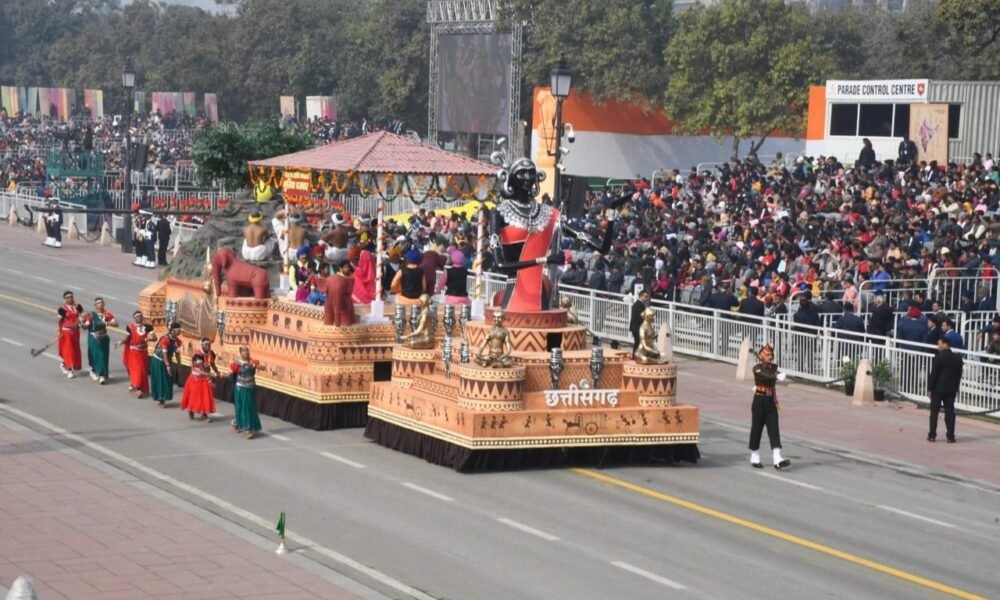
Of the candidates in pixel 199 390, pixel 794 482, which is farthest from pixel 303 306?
pixel 794 482

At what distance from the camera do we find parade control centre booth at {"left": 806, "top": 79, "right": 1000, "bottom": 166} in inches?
1837

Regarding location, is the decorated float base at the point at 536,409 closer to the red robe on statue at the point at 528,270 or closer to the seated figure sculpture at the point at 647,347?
the seated figure sculpture at the point at 647,347

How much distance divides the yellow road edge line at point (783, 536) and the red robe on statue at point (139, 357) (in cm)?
841

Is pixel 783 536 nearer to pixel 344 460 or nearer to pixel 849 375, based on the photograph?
pixel 344 460

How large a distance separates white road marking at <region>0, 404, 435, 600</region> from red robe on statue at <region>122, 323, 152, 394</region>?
7.02 feet

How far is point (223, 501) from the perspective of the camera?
18.4 metres

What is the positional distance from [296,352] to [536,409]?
4.98 metres

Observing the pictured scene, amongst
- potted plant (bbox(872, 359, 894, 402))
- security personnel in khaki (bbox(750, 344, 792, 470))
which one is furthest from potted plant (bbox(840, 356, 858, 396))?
security personnel in khaki (bbox(750, 344, 792, 470))

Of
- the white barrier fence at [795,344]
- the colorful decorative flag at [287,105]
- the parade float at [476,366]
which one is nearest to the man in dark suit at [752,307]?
the white barrier fence at [795,344]

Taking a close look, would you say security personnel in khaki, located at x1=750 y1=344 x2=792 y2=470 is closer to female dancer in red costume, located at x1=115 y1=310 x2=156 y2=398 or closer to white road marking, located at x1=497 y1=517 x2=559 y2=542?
white road marking, located at x1=497 y1=517 x2=559 y2=542

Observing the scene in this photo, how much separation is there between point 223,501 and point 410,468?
2.94m

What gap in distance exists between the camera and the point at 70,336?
27516 millimetres

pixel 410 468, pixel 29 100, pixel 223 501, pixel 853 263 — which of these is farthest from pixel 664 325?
pixel 29 100

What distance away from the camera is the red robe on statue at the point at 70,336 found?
27.3 metres
